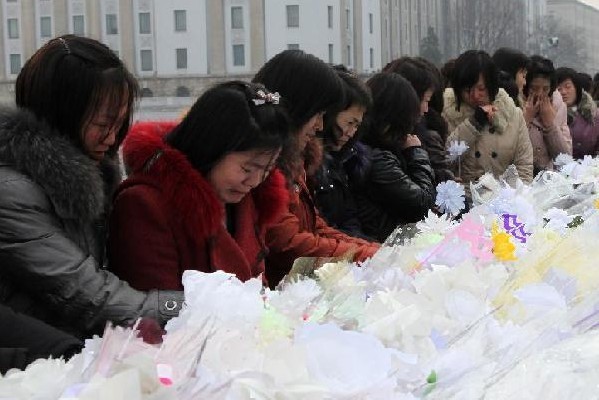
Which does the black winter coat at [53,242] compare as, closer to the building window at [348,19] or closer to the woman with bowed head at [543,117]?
the woman with bowed head at [543,117]

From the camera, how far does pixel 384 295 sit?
1.43 m

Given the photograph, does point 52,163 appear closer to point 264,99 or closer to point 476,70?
point 264,99

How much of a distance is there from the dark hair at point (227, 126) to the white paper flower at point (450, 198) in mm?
1007

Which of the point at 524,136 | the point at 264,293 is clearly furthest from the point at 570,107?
the point at 264,293

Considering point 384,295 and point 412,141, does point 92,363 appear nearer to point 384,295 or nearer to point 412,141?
point 384,295

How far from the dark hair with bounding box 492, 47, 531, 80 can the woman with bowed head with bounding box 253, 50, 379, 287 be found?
2.67 m

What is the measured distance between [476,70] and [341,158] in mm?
1519

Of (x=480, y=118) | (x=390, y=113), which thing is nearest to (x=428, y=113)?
(x=480, y=118)

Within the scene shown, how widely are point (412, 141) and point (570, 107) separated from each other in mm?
3353

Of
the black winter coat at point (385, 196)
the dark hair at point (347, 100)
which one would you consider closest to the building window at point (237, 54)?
→ the black winter coat at point (385, 196)

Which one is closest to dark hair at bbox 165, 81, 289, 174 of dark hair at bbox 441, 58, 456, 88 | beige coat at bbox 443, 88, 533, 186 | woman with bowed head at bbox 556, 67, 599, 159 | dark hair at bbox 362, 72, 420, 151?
dark hair at bbox 362, 72, 420, 151

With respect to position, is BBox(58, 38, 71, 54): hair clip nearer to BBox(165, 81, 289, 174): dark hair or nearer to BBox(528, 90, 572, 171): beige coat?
BBox(165, 81, 289, 174): dark hair

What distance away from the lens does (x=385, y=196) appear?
301 centimetres

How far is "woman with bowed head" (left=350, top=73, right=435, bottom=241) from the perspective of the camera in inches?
118
